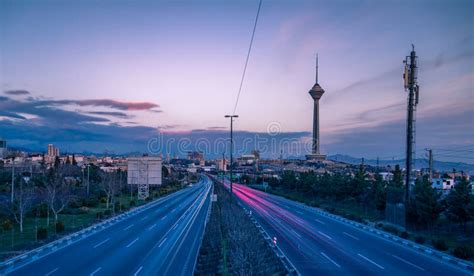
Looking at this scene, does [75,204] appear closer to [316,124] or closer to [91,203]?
[91,203]

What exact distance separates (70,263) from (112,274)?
331cm

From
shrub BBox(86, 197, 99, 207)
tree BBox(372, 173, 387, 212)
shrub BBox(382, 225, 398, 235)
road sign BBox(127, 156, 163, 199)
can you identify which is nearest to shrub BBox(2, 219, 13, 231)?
shrub BBox(86, 197, 99, 207)

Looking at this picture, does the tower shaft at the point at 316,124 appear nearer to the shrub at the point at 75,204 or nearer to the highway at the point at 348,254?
the shrub at the point at 75,204

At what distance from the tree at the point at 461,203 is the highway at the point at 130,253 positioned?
1780 centimetres

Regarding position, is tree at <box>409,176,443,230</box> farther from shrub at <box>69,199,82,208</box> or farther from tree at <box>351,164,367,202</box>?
shrub at <box>69,199,82,208</box>

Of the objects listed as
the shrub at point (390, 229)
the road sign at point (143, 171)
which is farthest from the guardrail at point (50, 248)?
the shrub at point (390, 229)

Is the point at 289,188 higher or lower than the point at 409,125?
lower

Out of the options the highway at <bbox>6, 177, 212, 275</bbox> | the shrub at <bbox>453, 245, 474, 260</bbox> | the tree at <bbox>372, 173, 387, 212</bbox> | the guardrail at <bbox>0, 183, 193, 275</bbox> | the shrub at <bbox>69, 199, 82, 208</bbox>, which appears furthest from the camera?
the shrub at <bbox>69, 199, 82, 208</bbox>

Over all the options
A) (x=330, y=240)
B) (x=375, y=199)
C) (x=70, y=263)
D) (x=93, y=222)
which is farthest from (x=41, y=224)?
(x=375, y=199)

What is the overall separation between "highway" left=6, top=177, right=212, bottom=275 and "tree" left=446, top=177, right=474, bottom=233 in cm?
1780

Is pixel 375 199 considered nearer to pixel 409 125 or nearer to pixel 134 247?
pixel 409 125

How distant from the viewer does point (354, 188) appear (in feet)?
157

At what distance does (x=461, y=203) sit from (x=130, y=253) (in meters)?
22.0

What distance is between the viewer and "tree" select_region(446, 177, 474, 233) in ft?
88.8
